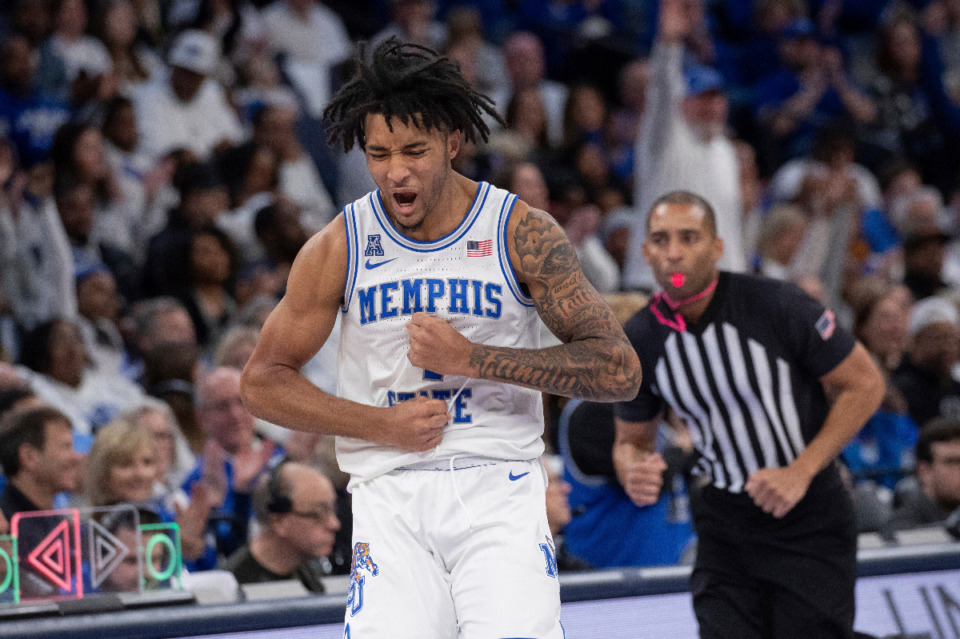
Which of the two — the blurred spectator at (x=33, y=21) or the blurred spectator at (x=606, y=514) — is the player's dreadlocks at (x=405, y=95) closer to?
the blurred spectator at (x=606, y=514)

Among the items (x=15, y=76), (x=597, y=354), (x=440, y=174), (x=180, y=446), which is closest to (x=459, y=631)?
(x=597, y=354)

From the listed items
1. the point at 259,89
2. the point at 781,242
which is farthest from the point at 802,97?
the point at 259,89

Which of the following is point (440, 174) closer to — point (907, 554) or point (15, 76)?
point (907, 554)

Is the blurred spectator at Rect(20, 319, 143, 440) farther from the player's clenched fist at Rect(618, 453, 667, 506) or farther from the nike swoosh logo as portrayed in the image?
the nike swoosh logo

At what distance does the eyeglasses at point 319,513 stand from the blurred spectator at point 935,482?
8.90ft

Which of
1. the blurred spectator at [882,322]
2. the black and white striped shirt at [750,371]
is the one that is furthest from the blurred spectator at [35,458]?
the blurred spectator at [882,322]

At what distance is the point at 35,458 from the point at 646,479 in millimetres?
2327

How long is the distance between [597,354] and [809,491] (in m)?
1.35

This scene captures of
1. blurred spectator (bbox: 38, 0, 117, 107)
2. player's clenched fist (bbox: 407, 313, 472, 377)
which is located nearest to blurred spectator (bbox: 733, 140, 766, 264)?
blurred spectator (bbox: 38, 0, 117, 107)

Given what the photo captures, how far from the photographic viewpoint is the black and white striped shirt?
3.83 meters

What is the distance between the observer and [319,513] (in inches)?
179

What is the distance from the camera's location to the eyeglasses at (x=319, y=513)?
453 centimetres

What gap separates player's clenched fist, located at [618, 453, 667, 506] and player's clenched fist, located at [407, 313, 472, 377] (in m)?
1.21

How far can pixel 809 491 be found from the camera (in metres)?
3.84
